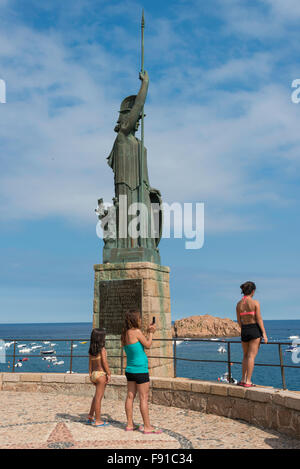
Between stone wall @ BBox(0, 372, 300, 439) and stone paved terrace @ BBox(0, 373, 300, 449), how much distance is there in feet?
0.05

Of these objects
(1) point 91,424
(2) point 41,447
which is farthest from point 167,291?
(2) point 41,447

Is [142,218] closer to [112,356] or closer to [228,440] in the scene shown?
[112,356]

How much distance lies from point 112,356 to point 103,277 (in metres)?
2.10

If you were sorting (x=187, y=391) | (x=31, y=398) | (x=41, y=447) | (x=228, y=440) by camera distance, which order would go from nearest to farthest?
(x=41, y=447) < (x=228, y=440) < (x=187, y=391) < (x=31, y=398)

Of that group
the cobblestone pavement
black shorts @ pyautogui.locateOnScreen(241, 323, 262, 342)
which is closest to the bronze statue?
the cobblestone pavement

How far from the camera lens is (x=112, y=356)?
11.0 meters

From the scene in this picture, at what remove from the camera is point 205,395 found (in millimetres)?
8125

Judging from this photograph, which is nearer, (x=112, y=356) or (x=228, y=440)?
(x=228, y=440)

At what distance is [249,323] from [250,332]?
15 centimetres

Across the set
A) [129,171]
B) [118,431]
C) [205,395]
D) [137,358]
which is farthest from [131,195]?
[118,431]

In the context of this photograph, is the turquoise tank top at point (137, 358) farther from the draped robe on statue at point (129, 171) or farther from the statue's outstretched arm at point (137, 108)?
the statue's outstretched arm at point (137, 108)

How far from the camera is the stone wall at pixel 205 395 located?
6.51 metres

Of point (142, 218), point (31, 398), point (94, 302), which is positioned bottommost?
point (31, 398)

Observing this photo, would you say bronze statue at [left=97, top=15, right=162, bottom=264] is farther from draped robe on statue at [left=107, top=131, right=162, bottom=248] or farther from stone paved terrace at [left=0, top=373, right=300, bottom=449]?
stone paved terrace at [left=0, top=373, right=300, bottom=449]
